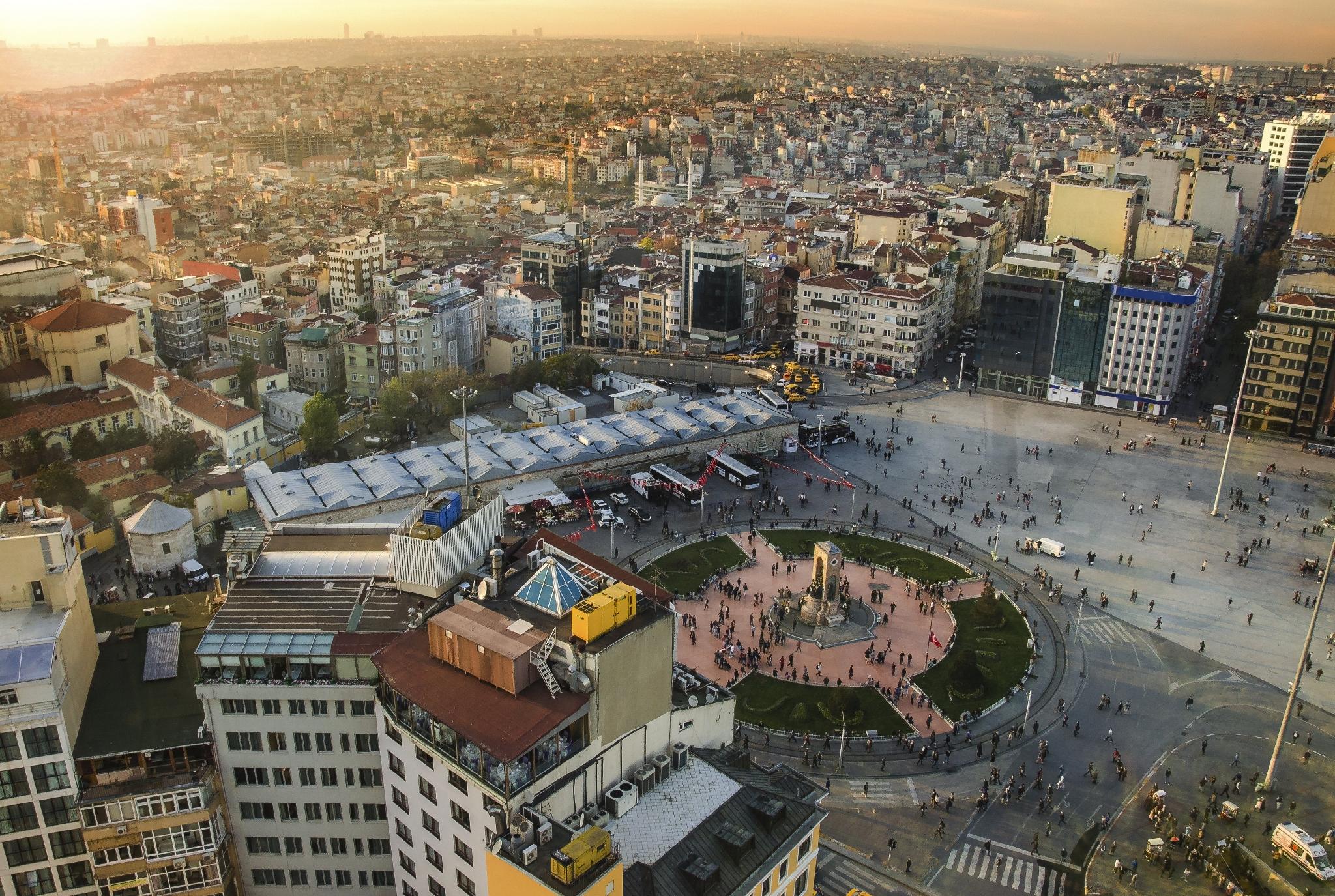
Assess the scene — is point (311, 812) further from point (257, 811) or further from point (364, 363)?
point (364, 363)

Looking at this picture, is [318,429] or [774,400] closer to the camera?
[318,429]

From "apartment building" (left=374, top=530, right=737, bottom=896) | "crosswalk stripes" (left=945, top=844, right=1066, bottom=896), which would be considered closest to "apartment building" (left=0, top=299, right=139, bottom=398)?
"apartment building" (left=374, top=530, right=737, bottom=896)

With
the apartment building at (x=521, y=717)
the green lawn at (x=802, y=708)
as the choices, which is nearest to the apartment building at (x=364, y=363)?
the green lawn at (x=802, y=708)

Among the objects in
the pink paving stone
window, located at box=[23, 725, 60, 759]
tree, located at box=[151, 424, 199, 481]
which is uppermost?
window, located at box=[23, 725, 60, 759]

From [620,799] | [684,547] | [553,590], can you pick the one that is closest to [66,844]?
[553,590]

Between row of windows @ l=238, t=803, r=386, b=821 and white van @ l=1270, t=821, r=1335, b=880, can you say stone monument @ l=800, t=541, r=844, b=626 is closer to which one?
white van @ l=1270, t=821, r=1335, b=880

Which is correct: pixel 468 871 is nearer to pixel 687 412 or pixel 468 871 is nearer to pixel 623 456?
pixel 623 456

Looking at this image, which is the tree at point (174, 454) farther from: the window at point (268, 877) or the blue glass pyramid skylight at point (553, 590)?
the blue glass pyramid skylight at point (553, 590)
